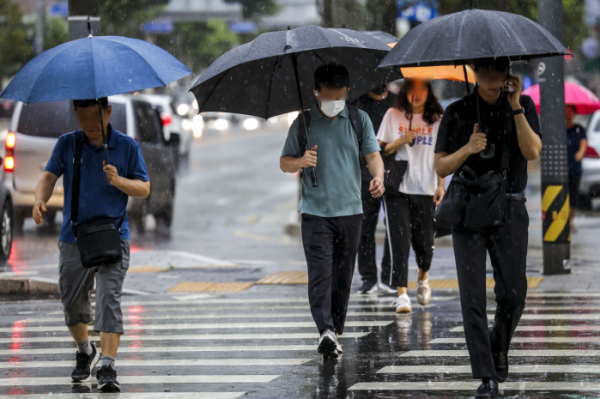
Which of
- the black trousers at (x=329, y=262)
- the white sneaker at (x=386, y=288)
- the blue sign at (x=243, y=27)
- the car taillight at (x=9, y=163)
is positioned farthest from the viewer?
the blue sign at (x=243, y=27)

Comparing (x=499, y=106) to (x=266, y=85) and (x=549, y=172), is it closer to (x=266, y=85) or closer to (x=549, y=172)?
(x=266, y=85)

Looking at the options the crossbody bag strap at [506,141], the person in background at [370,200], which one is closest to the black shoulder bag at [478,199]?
the crossbody bag strap at [506,141]

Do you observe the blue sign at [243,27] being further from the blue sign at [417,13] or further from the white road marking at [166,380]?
the white road marking at [166,380]

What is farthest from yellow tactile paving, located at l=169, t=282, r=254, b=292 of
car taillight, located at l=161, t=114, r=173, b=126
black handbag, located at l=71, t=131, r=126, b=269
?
car taillight, located at l=161, t=114, r=173, b=126

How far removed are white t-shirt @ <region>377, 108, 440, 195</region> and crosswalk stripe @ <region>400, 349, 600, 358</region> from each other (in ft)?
7.18

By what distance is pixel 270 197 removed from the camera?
23.4m

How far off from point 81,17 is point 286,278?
138 inches

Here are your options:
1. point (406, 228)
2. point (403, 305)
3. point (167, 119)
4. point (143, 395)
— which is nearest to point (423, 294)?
point (403, 305)

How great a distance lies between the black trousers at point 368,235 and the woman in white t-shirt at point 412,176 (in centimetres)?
58

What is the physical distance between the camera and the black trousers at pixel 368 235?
30.6 ft

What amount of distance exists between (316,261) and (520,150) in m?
1.77

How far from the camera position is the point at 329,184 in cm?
664

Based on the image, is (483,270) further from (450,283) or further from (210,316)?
(450,283)

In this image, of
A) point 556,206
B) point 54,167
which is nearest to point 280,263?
point 556,206
